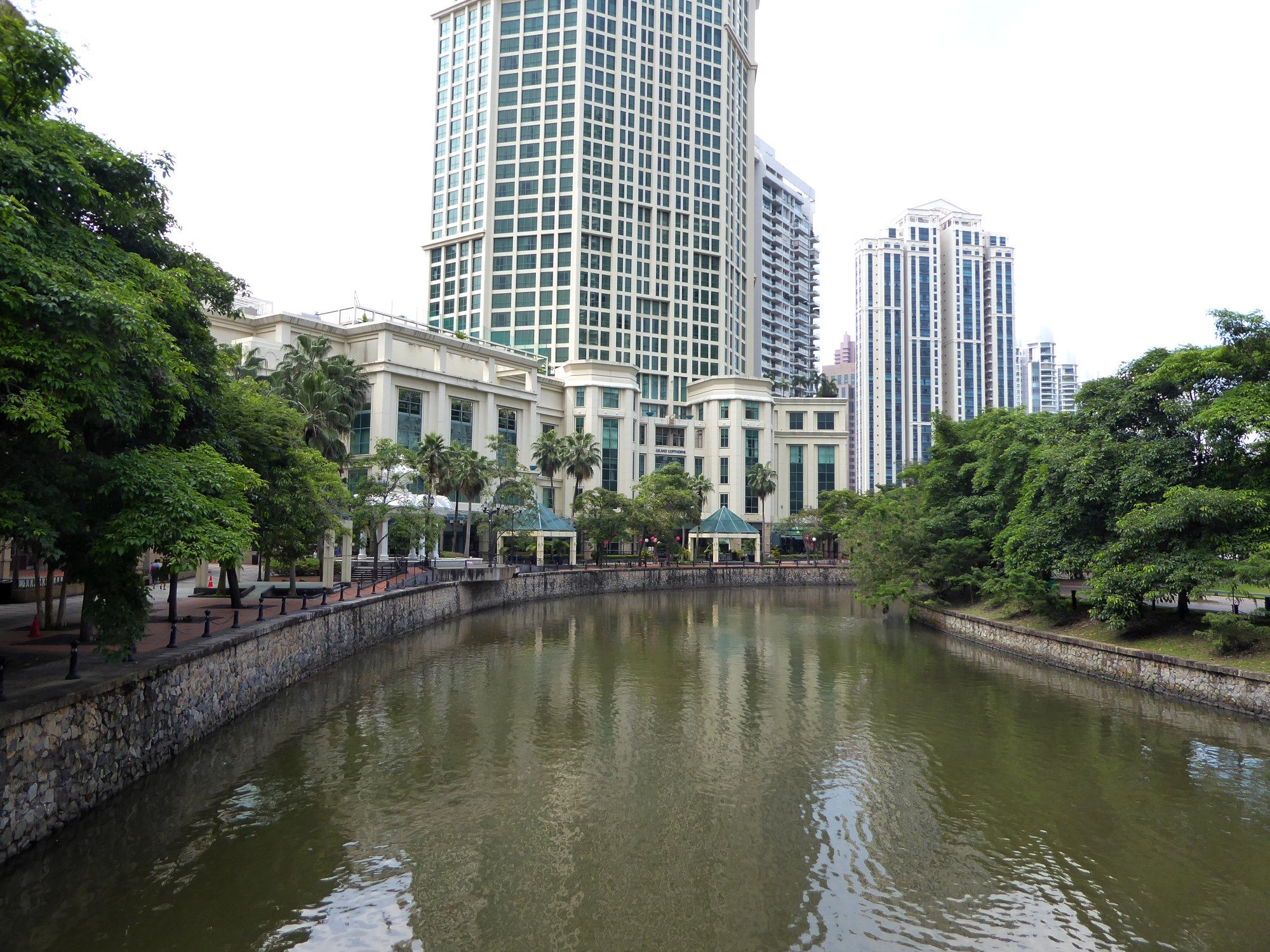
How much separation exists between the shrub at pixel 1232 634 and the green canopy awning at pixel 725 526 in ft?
166

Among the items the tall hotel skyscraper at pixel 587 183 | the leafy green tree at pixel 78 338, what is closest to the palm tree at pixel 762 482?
the tall hotel skyscraper at pixel 587 183

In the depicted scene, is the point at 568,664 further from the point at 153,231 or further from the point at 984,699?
the point at 153,231

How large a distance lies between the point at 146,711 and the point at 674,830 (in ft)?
37.0

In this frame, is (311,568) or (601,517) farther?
(601,517)

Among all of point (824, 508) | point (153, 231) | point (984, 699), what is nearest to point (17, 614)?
point (153, 231)

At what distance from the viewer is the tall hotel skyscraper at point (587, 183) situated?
340ft

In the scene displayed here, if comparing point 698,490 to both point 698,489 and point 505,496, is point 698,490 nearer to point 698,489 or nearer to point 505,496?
point 698,489

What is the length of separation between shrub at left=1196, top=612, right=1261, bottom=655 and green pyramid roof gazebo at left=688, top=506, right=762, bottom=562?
1994 inches

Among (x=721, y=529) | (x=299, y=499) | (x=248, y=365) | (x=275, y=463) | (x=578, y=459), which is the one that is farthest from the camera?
(x=721, y=529)

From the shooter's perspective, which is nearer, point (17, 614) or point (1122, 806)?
point (1122, 806)

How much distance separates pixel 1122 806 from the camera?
50.9ft

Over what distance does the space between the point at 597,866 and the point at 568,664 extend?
59.3 ft

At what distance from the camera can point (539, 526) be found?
2375 inches

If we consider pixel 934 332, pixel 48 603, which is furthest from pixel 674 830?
pixel 934 332
